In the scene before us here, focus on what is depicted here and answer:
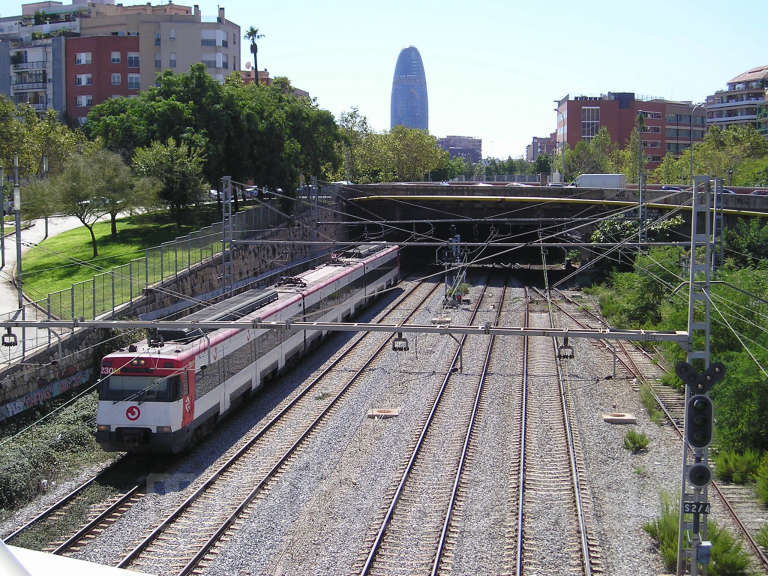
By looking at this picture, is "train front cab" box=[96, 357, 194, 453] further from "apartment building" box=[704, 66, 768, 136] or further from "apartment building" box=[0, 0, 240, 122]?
"apartment building" box=[704, 66, 768, 136]

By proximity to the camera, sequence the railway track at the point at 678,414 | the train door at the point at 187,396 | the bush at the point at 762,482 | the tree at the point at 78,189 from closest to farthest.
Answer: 1. the railway track at the point at 678,414
2. the bush at the point at 762,482
3. the train door at the point at 187,396
4. the tree at the point at 78,189

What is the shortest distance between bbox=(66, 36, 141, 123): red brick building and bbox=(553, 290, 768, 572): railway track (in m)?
54.3

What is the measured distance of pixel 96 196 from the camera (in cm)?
3434

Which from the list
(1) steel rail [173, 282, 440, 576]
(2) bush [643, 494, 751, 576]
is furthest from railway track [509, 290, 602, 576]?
(1) steel rail [173, 282, 440, 576]

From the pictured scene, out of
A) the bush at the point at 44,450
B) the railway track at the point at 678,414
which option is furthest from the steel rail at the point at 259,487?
the railway track at the point at 678,414

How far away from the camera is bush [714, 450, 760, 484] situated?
55.6 ft

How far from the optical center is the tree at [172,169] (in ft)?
119

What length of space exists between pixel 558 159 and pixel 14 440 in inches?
3487

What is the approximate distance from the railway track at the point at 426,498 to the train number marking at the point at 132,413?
590 cm

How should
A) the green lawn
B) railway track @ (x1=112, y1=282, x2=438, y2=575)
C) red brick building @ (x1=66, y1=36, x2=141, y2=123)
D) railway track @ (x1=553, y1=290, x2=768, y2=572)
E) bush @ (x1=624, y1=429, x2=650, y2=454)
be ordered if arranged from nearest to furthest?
railway track @ (x1=112, y1=282, x2=438, y2=575) < railway track @ (x1=553, y1=290, x2=768, y2=572) < bush @ (x1=624, y1=429, x2=650, y2=454) < the green lawn < red brick building @ (x1=66, y1=36, x2=141, y2=123)

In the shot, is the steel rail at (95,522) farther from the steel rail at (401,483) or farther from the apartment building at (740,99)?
the apartment building at (740,99)

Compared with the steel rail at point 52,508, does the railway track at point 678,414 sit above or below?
above

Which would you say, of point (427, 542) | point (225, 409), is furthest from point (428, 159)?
point (427, 542)

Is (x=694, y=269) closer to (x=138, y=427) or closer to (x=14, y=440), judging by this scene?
(x=138, y=427)
